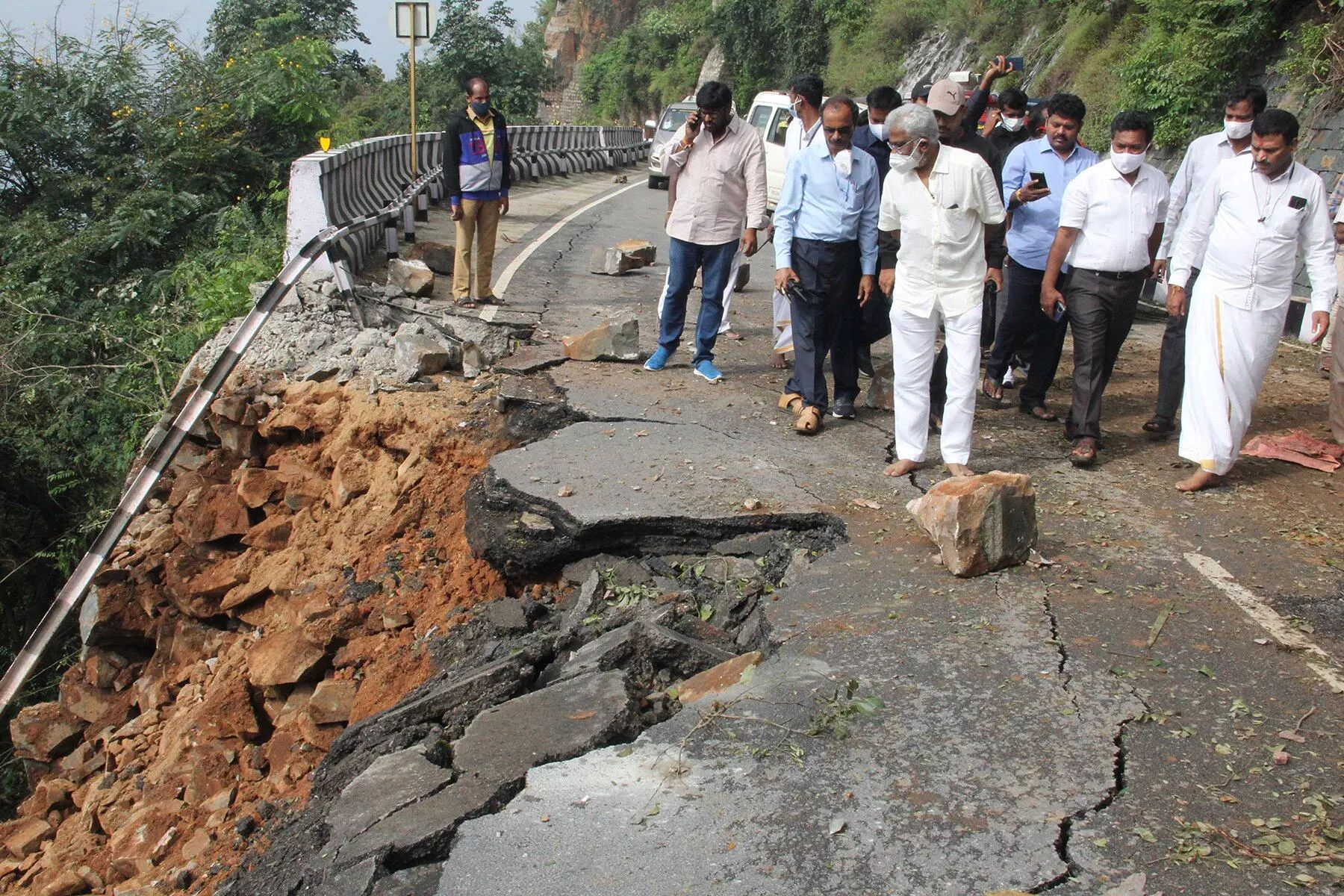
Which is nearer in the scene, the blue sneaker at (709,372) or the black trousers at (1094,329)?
the black trousers at (1094,329)

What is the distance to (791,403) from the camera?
6996mm

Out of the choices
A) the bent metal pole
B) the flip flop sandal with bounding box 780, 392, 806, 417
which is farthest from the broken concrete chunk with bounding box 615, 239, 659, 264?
the flip flop sandal with bounding box 780, 392, 806, 417

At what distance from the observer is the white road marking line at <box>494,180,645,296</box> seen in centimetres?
1054

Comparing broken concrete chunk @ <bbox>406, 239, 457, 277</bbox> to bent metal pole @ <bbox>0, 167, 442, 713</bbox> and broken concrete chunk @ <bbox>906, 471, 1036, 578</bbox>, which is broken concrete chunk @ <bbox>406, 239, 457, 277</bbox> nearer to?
bent metal pole @ <bbox>0, 167, 442, 713</bbox>

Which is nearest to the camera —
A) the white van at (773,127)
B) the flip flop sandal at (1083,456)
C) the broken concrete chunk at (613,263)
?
the flip flop sandal at (1083,456)

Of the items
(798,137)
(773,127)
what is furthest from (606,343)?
(773,127)

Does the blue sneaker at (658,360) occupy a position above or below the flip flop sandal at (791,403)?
above

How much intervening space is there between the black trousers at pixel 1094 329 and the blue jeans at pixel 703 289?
218 cm

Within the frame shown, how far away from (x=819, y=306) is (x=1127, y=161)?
1792 mm

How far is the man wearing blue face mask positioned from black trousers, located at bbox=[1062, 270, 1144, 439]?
4.78 m

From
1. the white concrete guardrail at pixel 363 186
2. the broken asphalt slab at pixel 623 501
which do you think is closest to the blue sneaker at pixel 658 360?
the broken asphalt slab at pixel 623 501

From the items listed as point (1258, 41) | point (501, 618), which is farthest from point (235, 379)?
point (1258, 41)

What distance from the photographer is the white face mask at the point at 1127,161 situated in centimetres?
600

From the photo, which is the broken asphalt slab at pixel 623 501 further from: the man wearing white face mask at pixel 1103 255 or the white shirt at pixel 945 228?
the man wearing white face mask at pixel 1103 255
